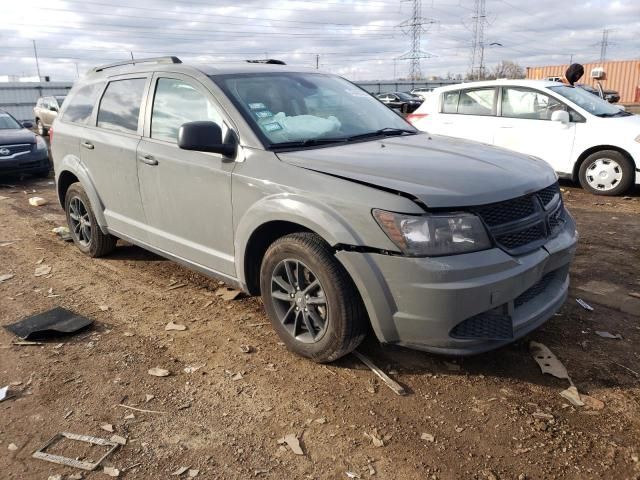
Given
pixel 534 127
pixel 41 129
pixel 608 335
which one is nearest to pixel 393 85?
pixel 41 129

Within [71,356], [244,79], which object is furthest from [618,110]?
[71,356]

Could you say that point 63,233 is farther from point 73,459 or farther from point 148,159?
point 73,459

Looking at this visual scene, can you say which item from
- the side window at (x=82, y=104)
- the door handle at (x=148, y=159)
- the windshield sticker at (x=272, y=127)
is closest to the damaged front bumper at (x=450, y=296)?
the windshield sticker at (x=272, y=127)

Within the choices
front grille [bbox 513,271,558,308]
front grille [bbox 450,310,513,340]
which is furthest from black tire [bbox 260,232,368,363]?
front grille [bbox 513,271,558,308]

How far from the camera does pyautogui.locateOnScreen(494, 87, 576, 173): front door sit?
8.09 metres

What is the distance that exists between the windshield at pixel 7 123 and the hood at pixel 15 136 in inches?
7.7

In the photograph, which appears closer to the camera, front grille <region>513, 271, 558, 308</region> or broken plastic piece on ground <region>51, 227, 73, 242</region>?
front grille <region>513, 271, 558, 308</region>

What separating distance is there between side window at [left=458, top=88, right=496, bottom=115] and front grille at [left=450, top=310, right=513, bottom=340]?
660cm

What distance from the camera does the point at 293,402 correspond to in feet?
9.75

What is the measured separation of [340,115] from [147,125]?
1.55m

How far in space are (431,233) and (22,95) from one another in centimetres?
3275

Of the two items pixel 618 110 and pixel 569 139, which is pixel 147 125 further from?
pixel 618 110

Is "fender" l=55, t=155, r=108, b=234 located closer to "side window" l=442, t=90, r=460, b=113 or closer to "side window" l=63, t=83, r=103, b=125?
"side window" l=63, t=83, r=103, b=125

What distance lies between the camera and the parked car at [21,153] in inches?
406
